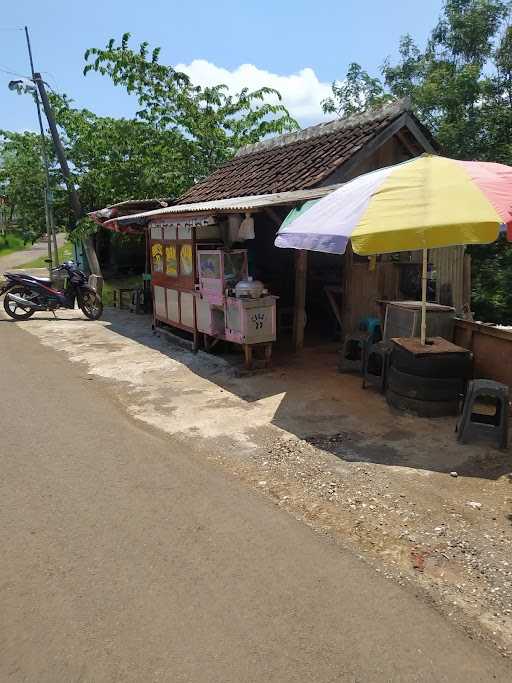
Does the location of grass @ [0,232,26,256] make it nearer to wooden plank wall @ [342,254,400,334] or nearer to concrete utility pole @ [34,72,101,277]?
concrete utility pole @ [34,72,101,277]

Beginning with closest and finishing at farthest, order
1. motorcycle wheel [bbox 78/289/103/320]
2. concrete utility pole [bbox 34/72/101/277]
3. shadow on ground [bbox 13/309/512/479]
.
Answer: shadow on ground [bbox 13/309/512/479], motorcycle wheel [bbox 78/289/103/320], concrete utility pole [bbox 34/72/101/277]

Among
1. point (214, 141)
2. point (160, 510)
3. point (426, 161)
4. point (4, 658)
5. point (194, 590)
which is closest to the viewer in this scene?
point (4, 658)

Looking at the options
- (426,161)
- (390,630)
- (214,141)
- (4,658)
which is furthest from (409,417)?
(214,141)

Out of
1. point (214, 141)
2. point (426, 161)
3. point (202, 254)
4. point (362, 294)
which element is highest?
point (214, 141)

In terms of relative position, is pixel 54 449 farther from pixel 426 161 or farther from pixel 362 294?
pixel 362 294

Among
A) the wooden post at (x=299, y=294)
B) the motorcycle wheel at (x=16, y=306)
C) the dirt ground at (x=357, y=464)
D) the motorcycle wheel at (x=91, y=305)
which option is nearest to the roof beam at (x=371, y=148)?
the wooden post at (x=299, y=294)

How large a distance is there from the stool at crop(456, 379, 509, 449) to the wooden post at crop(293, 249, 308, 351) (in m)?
4.17

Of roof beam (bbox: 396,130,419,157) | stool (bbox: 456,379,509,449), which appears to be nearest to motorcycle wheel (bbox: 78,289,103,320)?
roof beam (bbox: 396,130,419,157)

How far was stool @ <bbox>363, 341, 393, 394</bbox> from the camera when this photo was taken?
659 centimetres

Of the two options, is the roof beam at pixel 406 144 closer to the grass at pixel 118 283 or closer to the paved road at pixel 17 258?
the grass at pixel 118 283

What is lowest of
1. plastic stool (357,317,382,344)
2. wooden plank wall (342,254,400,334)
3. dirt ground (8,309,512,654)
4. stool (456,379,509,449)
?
dirt ground (8,309,512,654)

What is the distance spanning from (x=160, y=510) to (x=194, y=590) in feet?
3.29

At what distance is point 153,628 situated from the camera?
2.67 m

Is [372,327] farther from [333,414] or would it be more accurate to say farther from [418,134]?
[418,134]
